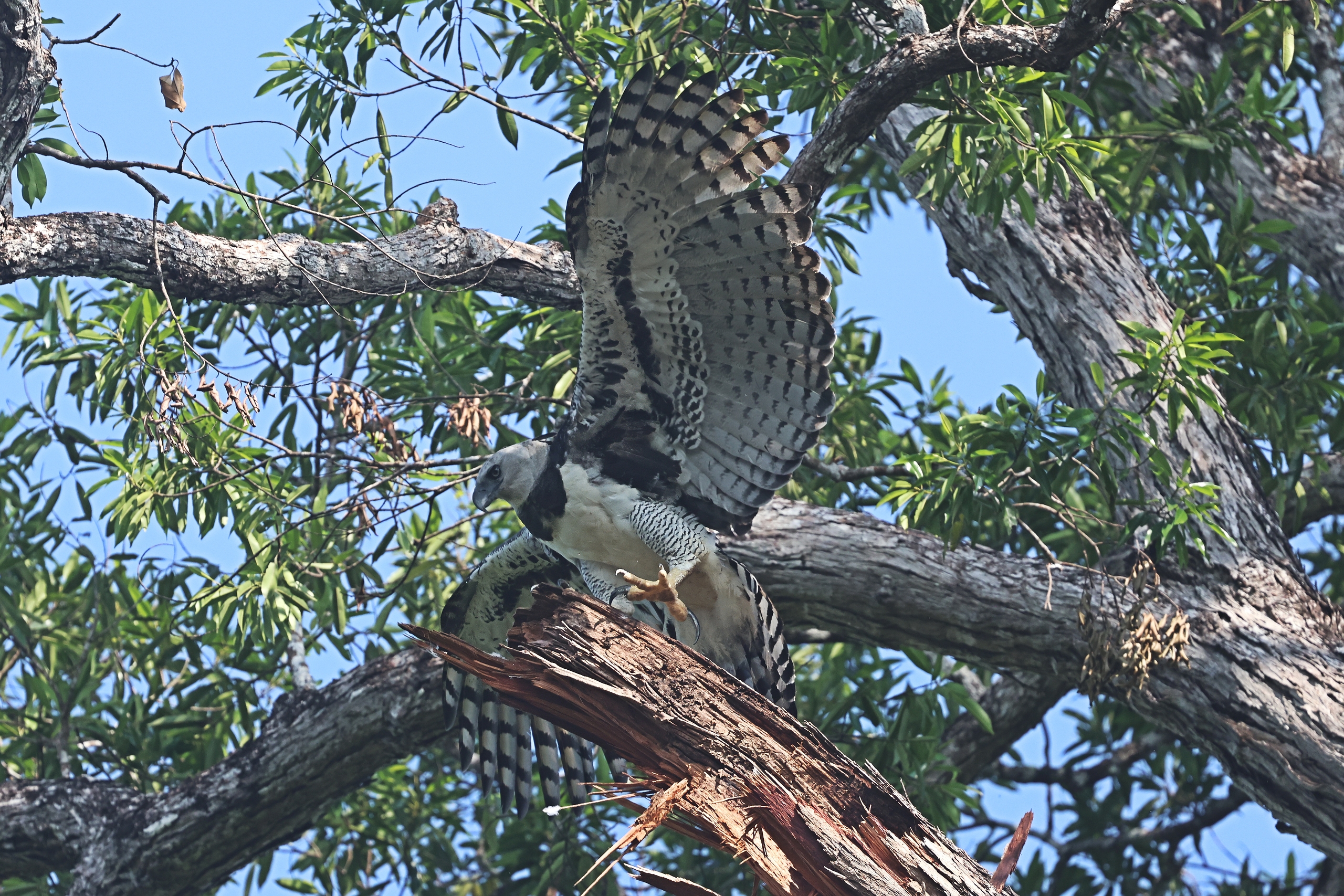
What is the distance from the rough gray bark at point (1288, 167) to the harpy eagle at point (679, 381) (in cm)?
293

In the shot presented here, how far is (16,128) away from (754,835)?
3.11m

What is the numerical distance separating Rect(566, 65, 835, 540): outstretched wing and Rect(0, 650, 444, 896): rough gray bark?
1582 millimetres

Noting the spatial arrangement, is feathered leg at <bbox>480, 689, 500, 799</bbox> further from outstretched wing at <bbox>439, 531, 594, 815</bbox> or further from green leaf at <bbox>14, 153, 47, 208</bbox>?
green leaf at <bbox>14, 153, 47, 208</bbox>

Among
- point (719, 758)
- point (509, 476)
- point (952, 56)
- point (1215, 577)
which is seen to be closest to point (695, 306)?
point (509, 476)

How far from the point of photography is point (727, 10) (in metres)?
5.64

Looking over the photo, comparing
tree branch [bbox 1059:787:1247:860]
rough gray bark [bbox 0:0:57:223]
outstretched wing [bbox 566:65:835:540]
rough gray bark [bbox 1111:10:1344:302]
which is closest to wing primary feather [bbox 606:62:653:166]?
outstretched wing [bbox 566:65:835:540]

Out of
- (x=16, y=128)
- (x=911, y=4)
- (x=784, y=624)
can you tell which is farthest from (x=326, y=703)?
(x=911, y=4)

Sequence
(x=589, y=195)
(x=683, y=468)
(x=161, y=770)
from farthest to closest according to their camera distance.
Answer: (x=161, y=770), (x=683, y=468), (x=589, y=195)

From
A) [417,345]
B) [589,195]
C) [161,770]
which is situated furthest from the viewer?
[161,770]

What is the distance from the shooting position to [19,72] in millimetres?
4152

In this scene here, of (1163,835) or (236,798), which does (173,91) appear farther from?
(1163,835)

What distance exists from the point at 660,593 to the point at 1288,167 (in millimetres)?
4555

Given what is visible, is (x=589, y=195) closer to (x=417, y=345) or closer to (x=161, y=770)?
(x=417, y=345)

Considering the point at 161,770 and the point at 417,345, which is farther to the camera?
the point at 161,770
